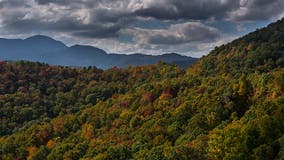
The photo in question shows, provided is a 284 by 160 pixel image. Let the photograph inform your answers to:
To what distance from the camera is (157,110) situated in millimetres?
115125

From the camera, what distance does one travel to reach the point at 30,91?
170375 millimetres

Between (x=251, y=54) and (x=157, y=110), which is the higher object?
(x=251, y=54)

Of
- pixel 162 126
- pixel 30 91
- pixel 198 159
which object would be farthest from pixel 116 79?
pixel 198 159

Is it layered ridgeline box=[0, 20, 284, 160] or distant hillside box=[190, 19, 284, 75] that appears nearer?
layered ridgeline box=[0, 20, 284, 160]

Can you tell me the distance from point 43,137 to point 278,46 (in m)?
80.7

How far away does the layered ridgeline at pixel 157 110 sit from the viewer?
2418 inches

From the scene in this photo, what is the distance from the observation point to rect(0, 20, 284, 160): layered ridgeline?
61.4 m

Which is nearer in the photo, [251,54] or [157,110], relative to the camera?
[157,110]

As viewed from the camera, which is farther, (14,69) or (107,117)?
(14,69)

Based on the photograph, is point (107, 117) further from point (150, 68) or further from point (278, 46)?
point (150, 68)

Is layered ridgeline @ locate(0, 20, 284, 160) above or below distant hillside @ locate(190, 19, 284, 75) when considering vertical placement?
below

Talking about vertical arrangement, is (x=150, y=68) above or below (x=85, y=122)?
above

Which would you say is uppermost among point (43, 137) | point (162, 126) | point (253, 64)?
point (253, 64)

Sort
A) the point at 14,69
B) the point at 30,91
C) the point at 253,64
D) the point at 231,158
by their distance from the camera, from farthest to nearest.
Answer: the point at 14,69 → the point at 30,91 → the point at 253,64 → the point at 231,158
